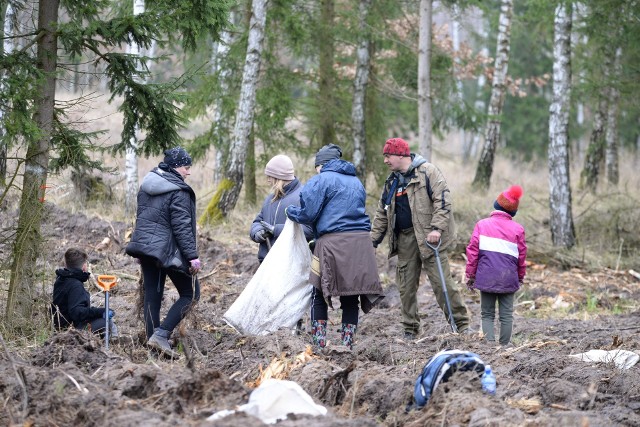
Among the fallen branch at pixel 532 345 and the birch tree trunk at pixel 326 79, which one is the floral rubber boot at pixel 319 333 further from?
the birch tree trunk at pixel 326 79

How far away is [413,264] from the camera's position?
9.30 metres

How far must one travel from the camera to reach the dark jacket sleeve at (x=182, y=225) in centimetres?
767

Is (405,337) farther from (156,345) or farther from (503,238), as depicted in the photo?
(156,345)

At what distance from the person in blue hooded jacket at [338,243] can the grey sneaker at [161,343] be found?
4.65 ft

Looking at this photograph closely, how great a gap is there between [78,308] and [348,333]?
2.63m

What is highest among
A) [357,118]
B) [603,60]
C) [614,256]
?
[603,60]

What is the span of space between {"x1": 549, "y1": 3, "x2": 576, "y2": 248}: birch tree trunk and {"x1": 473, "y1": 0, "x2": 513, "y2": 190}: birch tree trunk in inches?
147

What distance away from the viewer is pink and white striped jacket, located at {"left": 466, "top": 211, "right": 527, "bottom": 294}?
8695 mm

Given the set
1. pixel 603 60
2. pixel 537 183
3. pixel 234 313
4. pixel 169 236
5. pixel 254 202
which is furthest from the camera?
pixel 537 183

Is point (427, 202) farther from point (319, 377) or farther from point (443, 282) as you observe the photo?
point (319, 377)

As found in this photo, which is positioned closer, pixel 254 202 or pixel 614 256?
pixel 614 256

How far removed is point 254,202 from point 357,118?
3.10 m

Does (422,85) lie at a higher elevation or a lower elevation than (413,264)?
higher

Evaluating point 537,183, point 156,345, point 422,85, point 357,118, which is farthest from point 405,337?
point 537,183
